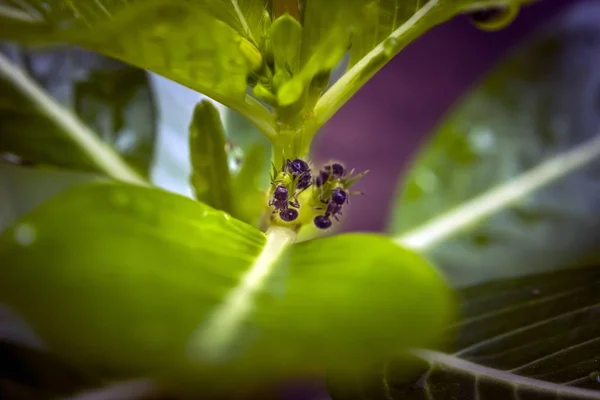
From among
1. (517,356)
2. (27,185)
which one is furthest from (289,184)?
(27,185)

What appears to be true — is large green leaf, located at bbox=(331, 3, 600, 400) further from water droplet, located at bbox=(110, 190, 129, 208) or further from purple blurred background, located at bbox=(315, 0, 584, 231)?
water droplet, located at bbox=(110, 190, 129, 208)

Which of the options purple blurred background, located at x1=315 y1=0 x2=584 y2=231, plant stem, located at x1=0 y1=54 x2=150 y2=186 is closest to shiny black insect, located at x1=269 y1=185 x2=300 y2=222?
plant stem, located at x1=0 y1=54 x2=150 y2=186

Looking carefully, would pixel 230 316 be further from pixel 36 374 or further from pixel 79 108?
pixel 79 108

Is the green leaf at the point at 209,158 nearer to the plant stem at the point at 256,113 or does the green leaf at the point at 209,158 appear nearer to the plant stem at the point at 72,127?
the plant stem at the point at 256,113

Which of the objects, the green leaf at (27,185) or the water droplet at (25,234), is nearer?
the water droplet at (25,234)

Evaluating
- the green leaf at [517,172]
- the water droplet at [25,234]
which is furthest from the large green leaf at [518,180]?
the water droplet at [25,234]

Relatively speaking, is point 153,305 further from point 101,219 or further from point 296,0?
point 296,0
